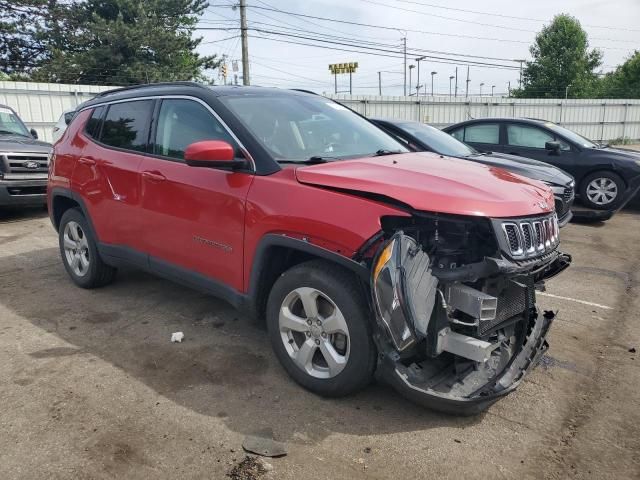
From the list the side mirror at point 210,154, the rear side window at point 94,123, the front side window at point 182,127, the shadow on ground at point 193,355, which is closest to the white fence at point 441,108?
the shadow on ground at point 193,355

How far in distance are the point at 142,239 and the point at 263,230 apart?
1.51m

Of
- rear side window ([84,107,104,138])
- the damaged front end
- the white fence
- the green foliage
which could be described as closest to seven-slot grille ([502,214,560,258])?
the damaged front end

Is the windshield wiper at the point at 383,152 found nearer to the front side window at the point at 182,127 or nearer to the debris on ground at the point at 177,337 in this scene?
the front side window at the point at 182,127

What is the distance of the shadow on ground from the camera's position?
2953 mm

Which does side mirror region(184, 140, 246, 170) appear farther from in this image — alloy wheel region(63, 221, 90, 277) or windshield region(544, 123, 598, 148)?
windshield region(544, 123, 598, 148)

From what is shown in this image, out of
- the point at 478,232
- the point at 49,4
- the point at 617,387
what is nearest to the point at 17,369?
the point at 478,232

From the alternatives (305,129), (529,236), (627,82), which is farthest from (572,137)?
(627,82)

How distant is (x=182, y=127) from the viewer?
3.99 meters

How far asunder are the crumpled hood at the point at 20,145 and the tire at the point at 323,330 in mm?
7374

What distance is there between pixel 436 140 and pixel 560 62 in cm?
4035

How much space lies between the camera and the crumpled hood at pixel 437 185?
8.92 ft

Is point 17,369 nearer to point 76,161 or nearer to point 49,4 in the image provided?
point 76,161

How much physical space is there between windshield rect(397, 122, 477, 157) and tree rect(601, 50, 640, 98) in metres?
41.0

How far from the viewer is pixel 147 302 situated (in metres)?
4.84
